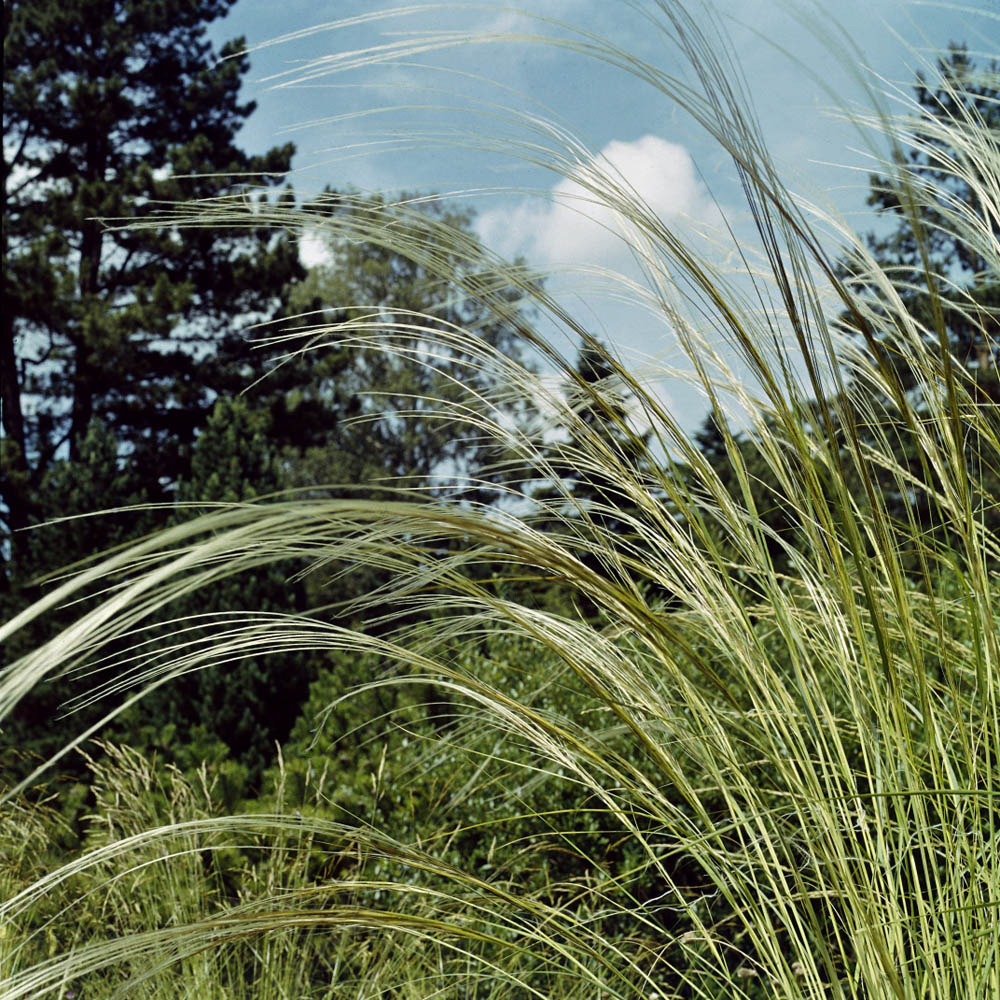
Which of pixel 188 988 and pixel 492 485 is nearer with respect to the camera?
pixel 492 485

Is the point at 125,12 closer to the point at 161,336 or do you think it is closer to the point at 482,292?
the point at 161,336

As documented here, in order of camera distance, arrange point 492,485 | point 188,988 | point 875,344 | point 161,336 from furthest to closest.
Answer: point 161,336
point 188,988
point 492,485
point 875,344

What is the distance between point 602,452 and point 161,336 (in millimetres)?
12180

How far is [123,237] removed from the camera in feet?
42.7

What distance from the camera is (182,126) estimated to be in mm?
13297

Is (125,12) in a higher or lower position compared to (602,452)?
higher

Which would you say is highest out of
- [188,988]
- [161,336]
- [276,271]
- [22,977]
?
[276,271]

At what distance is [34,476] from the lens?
1228cm

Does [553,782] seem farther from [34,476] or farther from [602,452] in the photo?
[34,476]

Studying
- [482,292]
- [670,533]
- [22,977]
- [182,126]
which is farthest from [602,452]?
[182,126]

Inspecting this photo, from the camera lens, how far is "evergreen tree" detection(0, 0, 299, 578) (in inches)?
457

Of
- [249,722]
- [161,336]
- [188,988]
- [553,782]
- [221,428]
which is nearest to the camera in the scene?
[188,988]

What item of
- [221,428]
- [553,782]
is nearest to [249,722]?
[221,428]

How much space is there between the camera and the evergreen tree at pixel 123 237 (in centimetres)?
1161
